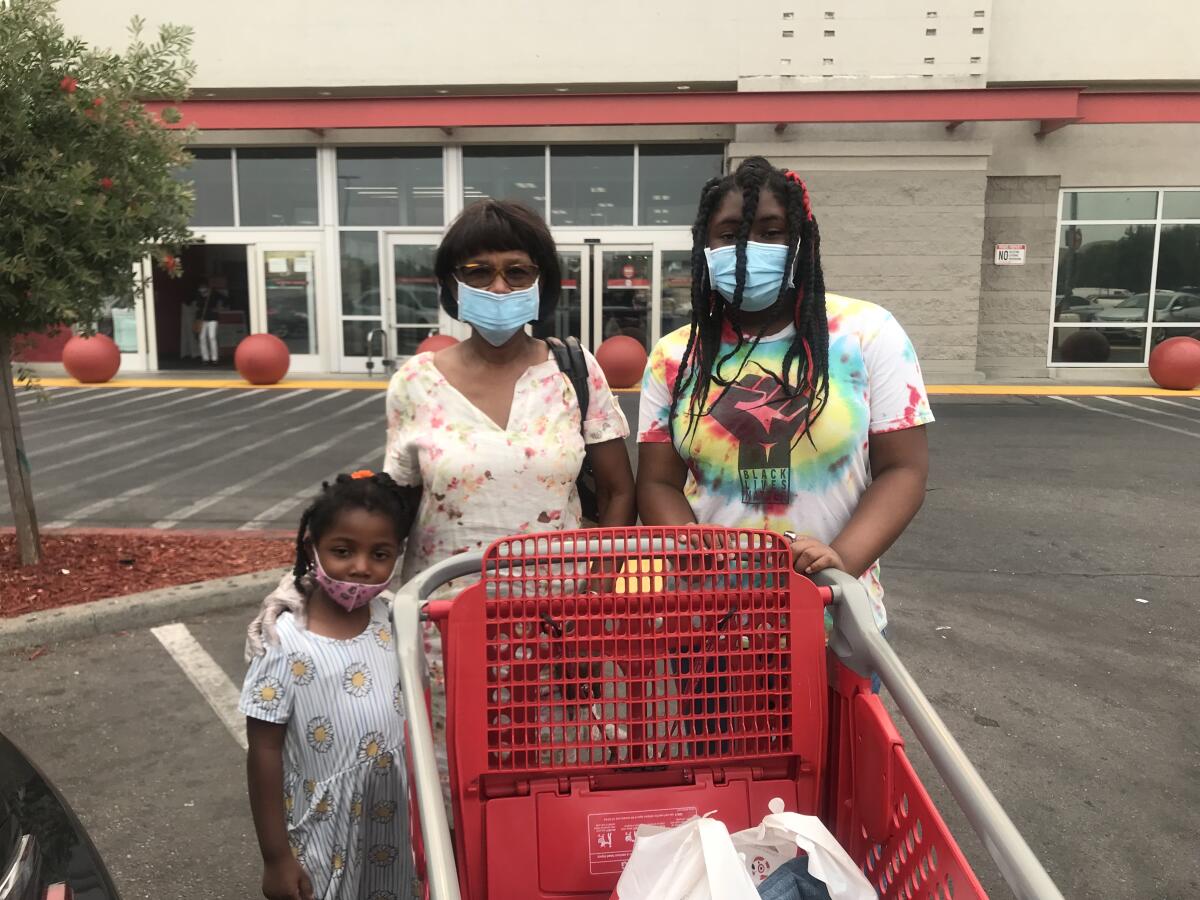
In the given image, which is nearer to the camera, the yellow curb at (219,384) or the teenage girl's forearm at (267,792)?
the teenage girl's forearm at (267,792)

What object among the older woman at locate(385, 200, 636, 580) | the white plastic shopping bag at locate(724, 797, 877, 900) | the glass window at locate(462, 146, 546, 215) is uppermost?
the glass window at locate(462, 146, 546, 215)

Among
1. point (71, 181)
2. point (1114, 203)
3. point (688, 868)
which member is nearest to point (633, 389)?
point (1114, 203)

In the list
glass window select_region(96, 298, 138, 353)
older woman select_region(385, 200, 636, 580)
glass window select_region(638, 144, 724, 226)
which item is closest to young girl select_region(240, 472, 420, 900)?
older woman select_region(385, 200, 636, 580)

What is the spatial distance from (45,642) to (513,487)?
3511 mm

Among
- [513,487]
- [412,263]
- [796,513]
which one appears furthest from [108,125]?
[412,263]

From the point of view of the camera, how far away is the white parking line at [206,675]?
3914mm

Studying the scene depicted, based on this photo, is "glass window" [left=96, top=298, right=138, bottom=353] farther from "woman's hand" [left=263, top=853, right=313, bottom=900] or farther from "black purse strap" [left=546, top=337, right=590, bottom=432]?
"woman's hand" [left=263, top=853, right=313, bottom=900]

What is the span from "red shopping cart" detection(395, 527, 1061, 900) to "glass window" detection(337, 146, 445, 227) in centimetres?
1632

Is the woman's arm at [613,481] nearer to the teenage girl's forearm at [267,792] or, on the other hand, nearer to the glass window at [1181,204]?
the teenage girl's forearm at [267,792]

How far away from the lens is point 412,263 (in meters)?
17.3

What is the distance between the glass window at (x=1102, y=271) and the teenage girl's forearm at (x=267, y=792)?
56.9 ft

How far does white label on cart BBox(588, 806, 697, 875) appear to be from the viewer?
1.67m

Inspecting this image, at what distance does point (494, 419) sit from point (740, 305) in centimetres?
65

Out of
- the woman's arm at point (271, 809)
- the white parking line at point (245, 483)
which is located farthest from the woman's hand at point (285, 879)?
the white parking line at point (245, 483)
